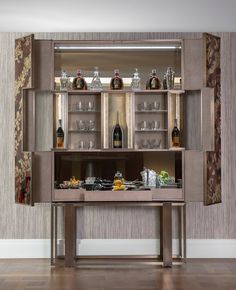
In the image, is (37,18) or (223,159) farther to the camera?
(223,159)

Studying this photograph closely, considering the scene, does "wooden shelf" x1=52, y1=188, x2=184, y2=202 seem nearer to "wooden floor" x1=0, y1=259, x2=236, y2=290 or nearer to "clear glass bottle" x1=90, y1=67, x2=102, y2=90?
"wooden floor" x1=0, y1=259, x2=236, y2=290

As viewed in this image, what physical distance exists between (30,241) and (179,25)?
2870 millimetres

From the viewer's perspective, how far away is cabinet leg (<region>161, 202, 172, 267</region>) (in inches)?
252

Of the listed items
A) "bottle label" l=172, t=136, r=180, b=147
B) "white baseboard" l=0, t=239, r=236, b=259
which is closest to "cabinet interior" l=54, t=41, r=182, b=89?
"bottle label" l=172, t=136, r=180, b=147

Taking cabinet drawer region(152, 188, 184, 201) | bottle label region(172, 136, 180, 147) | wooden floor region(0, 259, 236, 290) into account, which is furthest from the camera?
bottle label region(172, 136, 180, 147)

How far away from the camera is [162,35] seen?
715 cm

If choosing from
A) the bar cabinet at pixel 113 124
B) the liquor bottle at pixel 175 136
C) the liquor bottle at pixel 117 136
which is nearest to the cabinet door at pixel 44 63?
the bar cabinet at pixel 113 124

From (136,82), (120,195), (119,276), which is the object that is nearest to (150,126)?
(136,82)

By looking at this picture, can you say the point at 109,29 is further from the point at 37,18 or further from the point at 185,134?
the point at 185,134

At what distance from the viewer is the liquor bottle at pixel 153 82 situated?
6.68m

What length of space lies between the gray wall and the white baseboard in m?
0.06

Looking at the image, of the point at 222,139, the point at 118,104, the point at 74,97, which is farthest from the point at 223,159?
the point at 74,97

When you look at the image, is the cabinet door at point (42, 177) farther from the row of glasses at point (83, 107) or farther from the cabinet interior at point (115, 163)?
the row of glasses at point (83, 107)

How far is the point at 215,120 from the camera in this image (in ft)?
21.5
